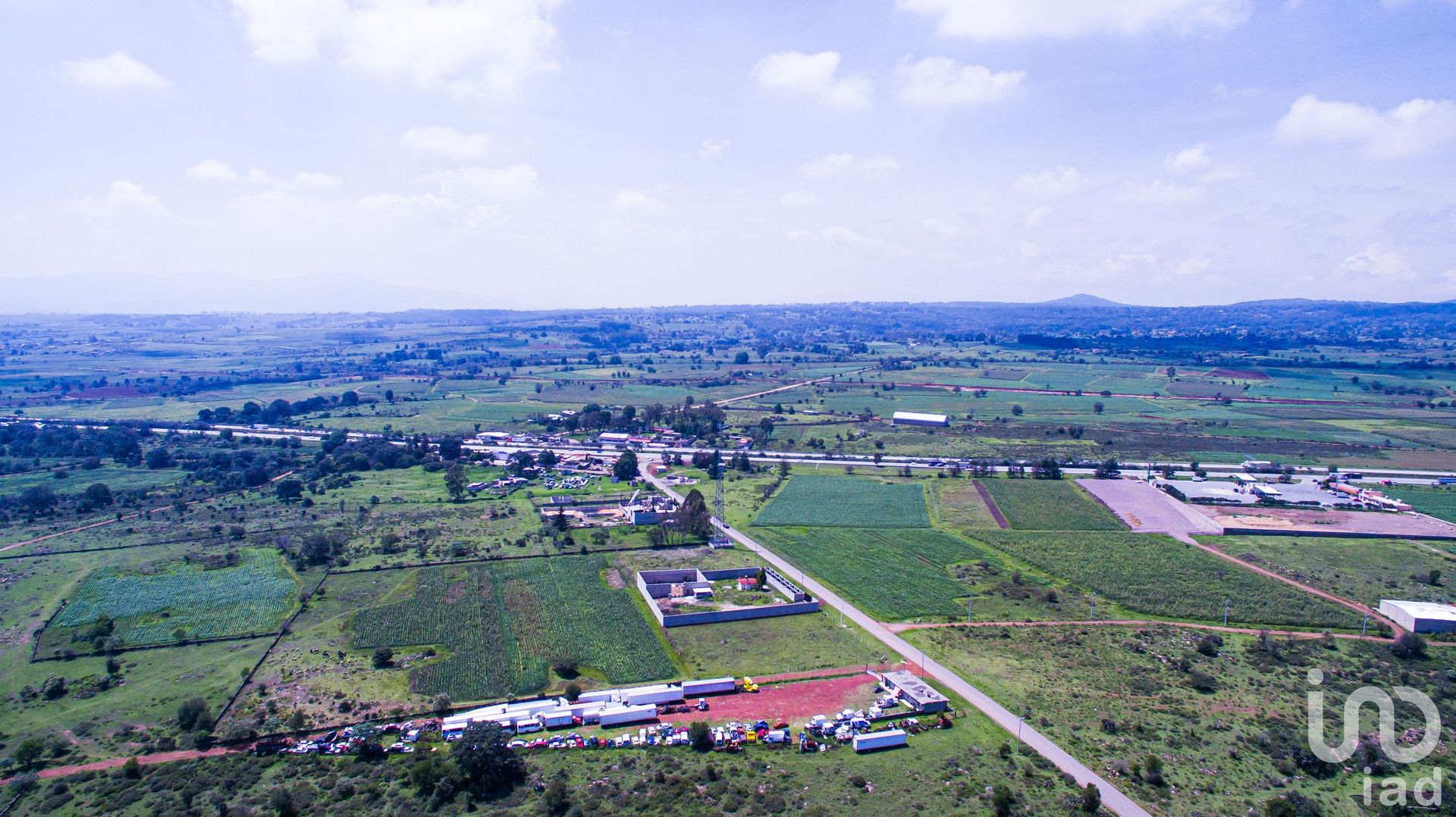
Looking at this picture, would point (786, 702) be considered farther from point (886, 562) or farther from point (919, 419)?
point (919, 419)

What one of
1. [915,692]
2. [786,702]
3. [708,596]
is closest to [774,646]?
[786,702]

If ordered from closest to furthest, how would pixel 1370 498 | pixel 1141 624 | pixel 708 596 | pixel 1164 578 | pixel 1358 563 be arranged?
pixel 1141 624 → pixel 708 596 → pixel 1164 578 → pixel 1358 563 → pixel 1370 498

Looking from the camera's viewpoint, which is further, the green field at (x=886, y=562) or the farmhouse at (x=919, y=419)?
the farmhouse at (x=919, y=419)

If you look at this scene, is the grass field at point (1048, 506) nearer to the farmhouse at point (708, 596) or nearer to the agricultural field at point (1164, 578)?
the agricultural field at point (1164, 578)

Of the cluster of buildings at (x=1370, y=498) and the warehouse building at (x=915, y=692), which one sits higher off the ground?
the cluster of buildings at (x=1370, y=498)

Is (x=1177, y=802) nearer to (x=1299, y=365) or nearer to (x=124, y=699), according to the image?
(x=124, y=699)

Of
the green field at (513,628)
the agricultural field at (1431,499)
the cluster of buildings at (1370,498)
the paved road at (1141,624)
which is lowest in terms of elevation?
the green field at (513,628)

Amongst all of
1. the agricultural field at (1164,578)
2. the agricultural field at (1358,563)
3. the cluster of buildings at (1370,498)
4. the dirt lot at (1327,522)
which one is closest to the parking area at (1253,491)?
the cluster of buildings at (1370,498)

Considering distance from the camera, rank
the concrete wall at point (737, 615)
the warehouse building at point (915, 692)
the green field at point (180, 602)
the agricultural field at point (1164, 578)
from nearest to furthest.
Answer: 1. the warehouse building at point (915, 692)
2. the green field at point (180, 602)
3. the concrete wall at point (737, 615)
4. the agricultural field at point (1164, 578)

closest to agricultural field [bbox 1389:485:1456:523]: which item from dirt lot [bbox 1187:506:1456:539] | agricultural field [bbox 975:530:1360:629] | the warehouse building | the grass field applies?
dirt lot [bbox 1187:506:1456:539]
